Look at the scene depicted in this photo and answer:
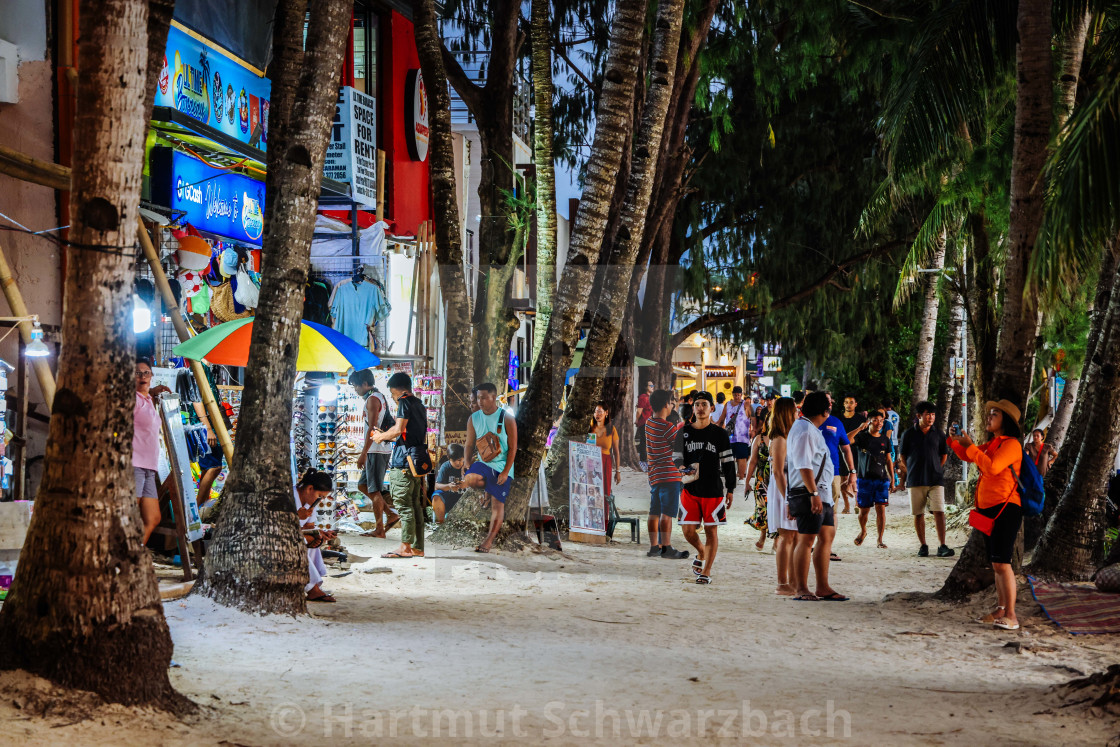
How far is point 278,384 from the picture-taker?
7594 mm

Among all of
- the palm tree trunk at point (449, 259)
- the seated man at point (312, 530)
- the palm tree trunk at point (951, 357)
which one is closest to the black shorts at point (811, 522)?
the seated man at point (312, 530)

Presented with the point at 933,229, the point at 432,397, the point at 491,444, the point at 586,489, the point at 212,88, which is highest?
the point at 212,88

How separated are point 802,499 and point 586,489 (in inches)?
162

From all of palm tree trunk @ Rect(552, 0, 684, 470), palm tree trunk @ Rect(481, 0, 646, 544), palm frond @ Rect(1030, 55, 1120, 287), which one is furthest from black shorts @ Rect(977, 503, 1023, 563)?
palm tree trunk @ Rect(552, 0, 684, 470)

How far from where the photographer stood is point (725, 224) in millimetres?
25016

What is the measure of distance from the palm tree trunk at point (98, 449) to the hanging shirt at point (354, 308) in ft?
29.0

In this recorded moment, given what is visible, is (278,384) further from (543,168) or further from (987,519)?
(543,168)

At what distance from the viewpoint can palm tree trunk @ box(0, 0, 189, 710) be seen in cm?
487

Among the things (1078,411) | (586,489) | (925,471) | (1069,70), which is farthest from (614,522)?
(1069,70)

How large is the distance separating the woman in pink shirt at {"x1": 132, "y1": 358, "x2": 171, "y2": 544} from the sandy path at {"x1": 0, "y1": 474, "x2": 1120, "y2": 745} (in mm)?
1318

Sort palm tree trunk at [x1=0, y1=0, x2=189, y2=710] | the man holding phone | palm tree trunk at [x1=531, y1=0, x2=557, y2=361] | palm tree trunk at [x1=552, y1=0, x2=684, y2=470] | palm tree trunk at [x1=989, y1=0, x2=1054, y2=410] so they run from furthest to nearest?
1. palm tree trunk at [x1=531, y1=0, x2=557, y2=361]
2. the man holding phone
3. palm tree trunk at [x1=552, y1=0, x2=684, y2=470]
4. palm tree trunk at [x1=989, y1=0, x2=1054, y2=410]
5. palm tree trunk at [x1=0, y1=0, x2=189, y2=710]

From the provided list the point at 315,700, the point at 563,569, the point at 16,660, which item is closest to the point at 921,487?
Answer: the point at 563,569

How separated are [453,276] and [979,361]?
841cm

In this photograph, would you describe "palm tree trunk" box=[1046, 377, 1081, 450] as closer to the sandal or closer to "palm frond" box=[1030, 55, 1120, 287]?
the sandal
